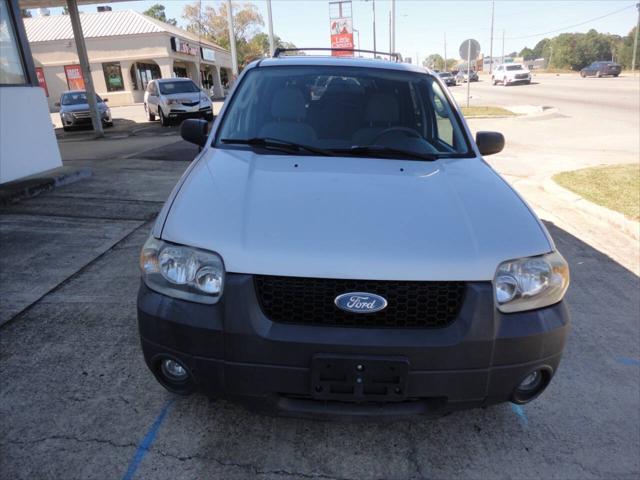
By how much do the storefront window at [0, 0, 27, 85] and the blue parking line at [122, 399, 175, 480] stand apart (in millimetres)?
7322

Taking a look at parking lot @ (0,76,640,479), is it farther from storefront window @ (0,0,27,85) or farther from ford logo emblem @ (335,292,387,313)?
storefront window @ (0,0,27,85)

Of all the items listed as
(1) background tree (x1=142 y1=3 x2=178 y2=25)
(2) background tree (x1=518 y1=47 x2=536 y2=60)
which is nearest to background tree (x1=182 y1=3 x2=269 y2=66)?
(1) background tree (x1=142 y1=3 x2=178 y2=25)

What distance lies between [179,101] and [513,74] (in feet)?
114

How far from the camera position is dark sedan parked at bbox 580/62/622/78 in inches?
1951

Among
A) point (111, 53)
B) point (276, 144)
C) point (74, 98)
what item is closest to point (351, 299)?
point (276, 144)

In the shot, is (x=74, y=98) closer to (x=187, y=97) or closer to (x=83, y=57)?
(x=187, y=97)

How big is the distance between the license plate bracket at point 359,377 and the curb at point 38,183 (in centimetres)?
618

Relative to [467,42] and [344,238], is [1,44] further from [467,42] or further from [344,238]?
[467,42]

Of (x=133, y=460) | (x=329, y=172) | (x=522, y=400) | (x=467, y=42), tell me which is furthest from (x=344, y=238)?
(x=467, y=42)

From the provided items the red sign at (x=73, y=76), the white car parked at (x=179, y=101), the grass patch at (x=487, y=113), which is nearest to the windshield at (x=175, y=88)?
the white car parked at (x=179, y=101)

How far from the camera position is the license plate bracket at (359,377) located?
190 centimetres

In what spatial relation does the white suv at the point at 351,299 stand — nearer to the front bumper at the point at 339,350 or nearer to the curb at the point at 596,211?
the front bumper at the point at 339,350

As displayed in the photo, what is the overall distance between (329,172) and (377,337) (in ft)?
3.25

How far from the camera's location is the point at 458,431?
8.13 feet
